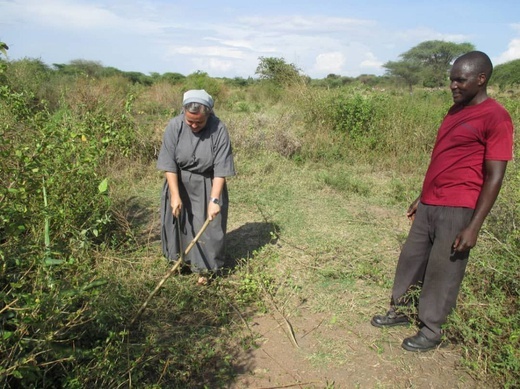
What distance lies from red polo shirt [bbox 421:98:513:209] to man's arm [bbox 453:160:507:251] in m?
0.05

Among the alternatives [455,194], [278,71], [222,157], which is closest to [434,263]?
[455,194]

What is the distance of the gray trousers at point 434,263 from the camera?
2.56 meters

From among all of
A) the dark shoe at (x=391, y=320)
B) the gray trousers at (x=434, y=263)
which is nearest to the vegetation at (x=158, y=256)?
the gray trousers at (x=434, y=263)

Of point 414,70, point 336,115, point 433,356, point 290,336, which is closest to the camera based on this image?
point 433,356

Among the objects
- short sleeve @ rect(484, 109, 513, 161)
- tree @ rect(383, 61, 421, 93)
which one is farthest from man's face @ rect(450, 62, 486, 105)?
tree @ rect(383, 61, 421, 93)

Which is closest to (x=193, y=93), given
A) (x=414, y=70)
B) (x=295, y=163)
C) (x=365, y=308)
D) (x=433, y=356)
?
(x=365, y=308)

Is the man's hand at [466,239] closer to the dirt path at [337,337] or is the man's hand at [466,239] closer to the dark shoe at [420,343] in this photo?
the dark shoe at [420,343]

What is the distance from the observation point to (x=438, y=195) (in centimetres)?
259

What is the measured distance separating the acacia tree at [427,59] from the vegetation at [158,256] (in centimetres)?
2392

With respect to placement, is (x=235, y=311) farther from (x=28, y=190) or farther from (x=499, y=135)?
(x=499, y=135)

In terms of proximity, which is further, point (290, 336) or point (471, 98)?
point (290, 336)

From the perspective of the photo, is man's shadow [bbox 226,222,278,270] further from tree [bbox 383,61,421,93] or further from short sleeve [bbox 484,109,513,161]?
tree [bbox 383,61,421,93]

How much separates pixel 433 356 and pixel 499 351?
39 centimetres

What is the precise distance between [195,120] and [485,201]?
78.9 inches
